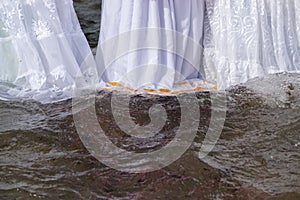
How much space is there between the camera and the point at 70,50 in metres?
2.93

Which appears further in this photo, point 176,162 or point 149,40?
point 149,40

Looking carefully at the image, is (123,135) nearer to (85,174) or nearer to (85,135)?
(85,135)

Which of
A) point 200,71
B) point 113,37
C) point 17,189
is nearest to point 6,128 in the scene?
point 17,189

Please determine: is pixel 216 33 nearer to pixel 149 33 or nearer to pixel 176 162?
pixel 149 33

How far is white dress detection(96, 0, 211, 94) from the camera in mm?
2840

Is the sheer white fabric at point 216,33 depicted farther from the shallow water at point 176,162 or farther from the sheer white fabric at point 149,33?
the shallow water at point 176,162

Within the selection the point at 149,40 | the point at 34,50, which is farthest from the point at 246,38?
the point at 34,50

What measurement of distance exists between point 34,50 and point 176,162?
1.11 metres

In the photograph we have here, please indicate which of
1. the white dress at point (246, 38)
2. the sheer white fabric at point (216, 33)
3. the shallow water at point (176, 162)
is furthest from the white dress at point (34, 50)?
the white dress at point (246, 38)

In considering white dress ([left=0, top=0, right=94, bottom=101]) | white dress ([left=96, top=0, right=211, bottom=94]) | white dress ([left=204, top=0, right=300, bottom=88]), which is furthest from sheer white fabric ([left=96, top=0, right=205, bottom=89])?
white dress ([left=0, top=0, right=94, bottom=101])

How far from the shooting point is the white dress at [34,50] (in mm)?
2836

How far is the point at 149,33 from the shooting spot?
2854 mm

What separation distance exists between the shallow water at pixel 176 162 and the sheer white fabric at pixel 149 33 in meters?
0.16

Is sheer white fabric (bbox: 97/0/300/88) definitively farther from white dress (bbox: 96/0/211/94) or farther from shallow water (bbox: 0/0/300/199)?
shallow water (bbox: 0/0/300/199)
